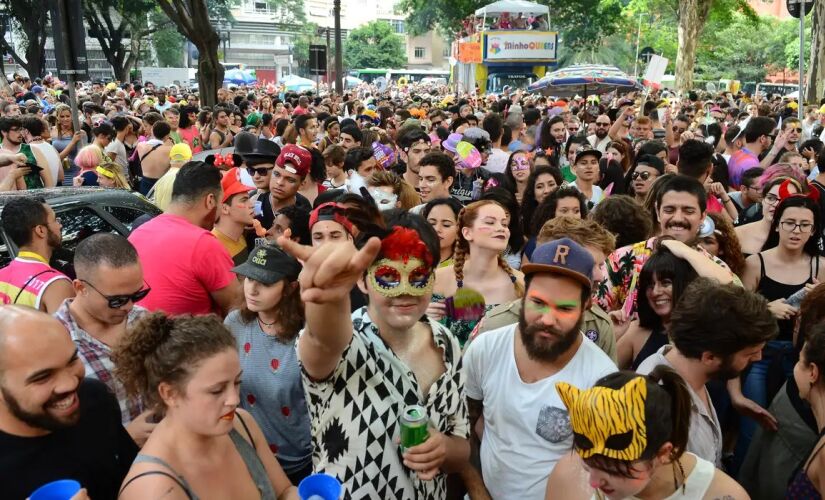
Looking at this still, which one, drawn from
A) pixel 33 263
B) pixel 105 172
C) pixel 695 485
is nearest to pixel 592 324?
pixel 695 485

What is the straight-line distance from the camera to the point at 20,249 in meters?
4.41

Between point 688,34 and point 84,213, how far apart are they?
100 feet

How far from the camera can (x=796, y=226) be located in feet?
14.9

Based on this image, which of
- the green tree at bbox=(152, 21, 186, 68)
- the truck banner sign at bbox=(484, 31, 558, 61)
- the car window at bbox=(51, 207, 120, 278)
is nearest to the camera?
the car window at bbox=(51, 207, 120, 278)

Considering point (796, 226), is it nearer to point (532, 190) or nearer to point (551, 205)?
point (551, 205)

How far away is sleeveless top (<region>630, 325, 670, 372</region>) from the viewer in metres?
3.85

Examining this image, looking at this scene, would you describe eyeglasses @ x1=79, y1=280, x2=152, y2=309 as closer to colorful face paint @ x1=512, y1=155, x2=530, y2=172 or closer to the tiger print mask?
the tiger print mask

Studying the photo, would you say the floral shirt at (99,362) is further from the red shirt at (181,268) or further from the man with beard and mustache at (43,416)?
the red shirt at (181,268)

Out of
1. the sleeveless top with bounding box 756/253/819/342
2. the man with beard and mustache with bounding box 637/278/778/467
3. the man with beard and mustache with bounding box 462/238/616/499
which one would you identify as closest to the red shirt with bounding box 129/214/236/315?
the man with beard and mustache with bounding box 462/238/616/499

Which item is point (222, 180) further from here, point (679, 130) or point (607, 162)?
point (679, 130)

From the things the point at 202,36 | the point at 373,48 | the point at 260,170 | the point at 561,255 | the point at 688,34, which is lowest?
the point at 260,170

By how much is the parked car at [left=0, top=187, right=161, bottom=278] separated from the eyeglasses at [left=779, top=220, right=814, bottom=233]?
4767 millimetres

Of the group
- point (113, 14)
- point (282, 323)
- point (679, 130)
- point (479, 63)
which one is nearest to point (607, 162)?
point (679, 130)

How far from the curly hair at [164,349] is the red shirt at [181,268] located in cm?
160
